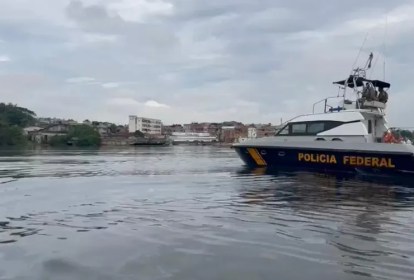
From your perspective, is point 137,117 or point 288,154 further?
point 137,117

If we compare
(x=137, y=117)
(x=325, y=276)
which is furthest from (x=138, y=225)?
(x=137, y=117)

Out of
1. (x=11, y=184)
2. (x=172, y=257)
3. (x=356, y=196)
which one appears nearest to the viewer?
(x=172, y=257)

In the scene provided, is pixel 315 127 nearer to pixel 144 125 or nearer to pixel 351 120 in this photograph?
pixel 351 120

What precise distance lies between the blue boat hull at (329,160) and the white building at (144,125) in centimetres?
12677

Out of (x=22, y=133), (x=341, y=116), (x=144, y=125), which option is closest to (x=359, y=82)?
(x=341, y=116)

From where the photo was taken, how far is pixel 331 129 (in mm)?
17656

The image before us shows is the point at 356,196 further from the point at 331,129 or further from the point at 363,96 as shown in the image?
the point at 363,96

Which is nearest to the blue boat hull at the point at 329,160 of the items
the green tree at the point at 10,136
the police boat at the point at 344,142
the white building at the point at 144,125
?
the police boat at the point at 344,142

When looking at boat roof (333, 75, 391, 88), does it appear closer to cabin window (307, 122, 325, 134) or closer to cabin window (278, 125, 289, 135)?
cabin window (307, 122, 325, 134)

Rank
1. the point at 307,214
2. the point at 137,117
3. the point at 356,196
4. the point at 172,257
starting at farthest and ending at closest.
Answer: the point at 137,117 → the point at 356,196 → the point at 307,214 → the point at 172,257

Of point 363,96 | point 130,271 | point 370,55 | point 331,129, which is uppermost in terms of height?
point 370,55

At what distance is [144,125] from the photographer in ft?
520

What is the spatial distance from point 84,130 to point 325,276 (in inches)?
3695

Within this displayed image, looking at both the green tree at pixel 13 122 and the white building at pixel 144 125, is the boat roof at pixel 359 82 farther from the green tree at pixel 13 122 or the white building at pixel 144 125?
the white building at pixel 144 125
